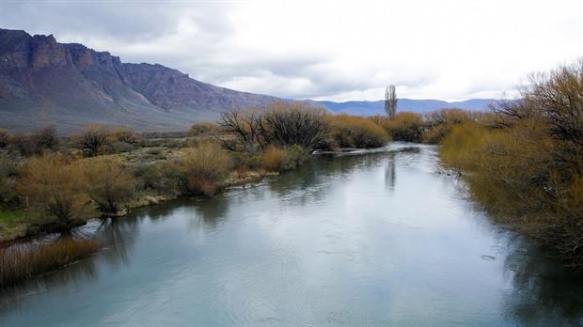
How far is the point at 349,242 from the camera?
1873 centimetres

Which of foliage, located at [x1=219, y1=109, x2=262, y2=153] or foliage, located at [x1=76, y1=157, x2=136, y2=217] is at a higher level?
foliage, located at [x1=219, y1=109, x2=262, y2=153]

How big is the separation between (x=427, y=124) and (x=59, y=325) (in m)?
74.5

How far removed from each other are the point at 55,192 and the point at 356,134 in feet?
163

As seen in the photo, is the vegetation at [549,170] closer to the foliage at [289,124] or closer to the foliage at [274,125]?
the foliage at [274,125]

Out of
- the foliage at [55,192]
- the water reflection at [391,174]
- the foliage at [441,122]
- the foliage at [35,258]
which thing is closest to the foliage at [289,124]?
the water reflection at [391,174]

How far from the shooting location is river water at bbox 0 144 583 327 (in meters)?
12.6

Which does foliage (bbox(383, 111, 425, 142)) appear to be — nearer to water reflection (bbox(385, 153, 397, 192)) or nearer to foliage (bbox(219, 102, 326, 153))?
foliage (bbox(219, 102, 326, 153))

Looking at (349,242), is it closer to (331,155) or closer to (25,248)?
(25,248)

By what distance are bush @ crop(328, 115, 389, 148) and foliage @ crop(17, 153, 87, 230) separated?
151ft

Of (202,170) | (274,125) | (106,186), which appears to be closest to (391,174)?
(202,170)

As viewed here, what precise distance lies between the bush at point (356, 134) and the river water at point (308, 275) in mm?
40552

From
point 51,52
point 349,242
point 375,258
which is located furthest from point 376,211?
point 51,52

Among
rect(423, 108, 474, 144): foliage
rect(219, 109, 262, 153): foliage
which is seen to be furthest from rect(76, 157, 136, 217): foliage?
rect(423, 108, 474, 144): foliage

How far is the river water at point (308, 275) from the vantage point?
41.4 ft
